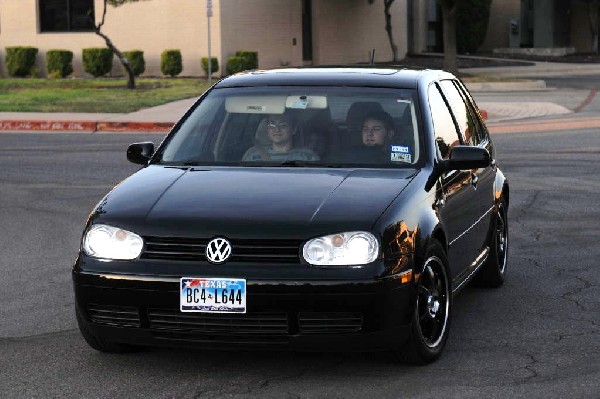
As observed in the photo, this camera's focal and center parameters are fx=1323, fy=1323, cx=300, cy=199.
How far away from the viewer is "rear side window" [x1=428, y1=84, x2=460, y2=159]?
7.75m

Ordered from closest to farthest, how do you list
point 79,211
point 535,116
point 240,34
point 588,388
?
point 588,388 < point 79,211 < point 535,116 < point 240,34

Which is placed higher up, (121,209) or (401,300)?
(121,209)

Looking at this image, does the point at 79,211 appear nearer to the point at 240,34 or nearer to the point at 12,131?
the point at 12,131

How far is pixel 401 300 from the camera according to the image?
251 inches

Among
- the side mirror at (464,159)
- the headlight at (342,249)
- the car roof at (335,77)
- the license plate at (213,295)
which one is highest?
the car roof at (335,77)

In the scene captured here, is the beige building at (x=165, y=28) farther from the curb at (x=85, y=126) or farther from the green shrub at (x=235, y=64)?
the curb at (x=85, y=126)

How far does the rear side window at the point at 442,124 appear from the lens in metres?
7.75

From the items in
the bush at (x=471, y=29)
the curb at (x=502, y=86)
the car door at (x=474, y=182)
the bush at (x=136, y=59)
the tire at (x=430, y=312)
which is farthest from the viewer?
the bush at (x=471, y=29)

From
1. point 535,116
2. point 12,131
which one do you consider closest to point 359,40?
point 535,116

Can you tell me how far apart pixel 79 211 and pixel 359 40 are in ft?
120

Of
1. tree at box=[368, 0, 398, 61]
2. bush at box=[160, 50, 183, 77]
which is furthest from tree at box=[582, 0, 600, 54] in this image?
bush at box=[160, 50, 183, 77]

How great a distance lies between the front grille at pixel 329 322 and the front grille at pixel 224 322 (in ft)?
0.30

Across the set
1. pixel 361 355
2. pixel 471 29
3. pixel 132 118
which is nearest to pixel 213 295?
pixel 361 355

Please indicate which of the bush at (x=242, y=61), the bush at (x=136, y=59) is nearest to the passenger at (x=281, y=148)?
the bush at (x=242, y=61)
